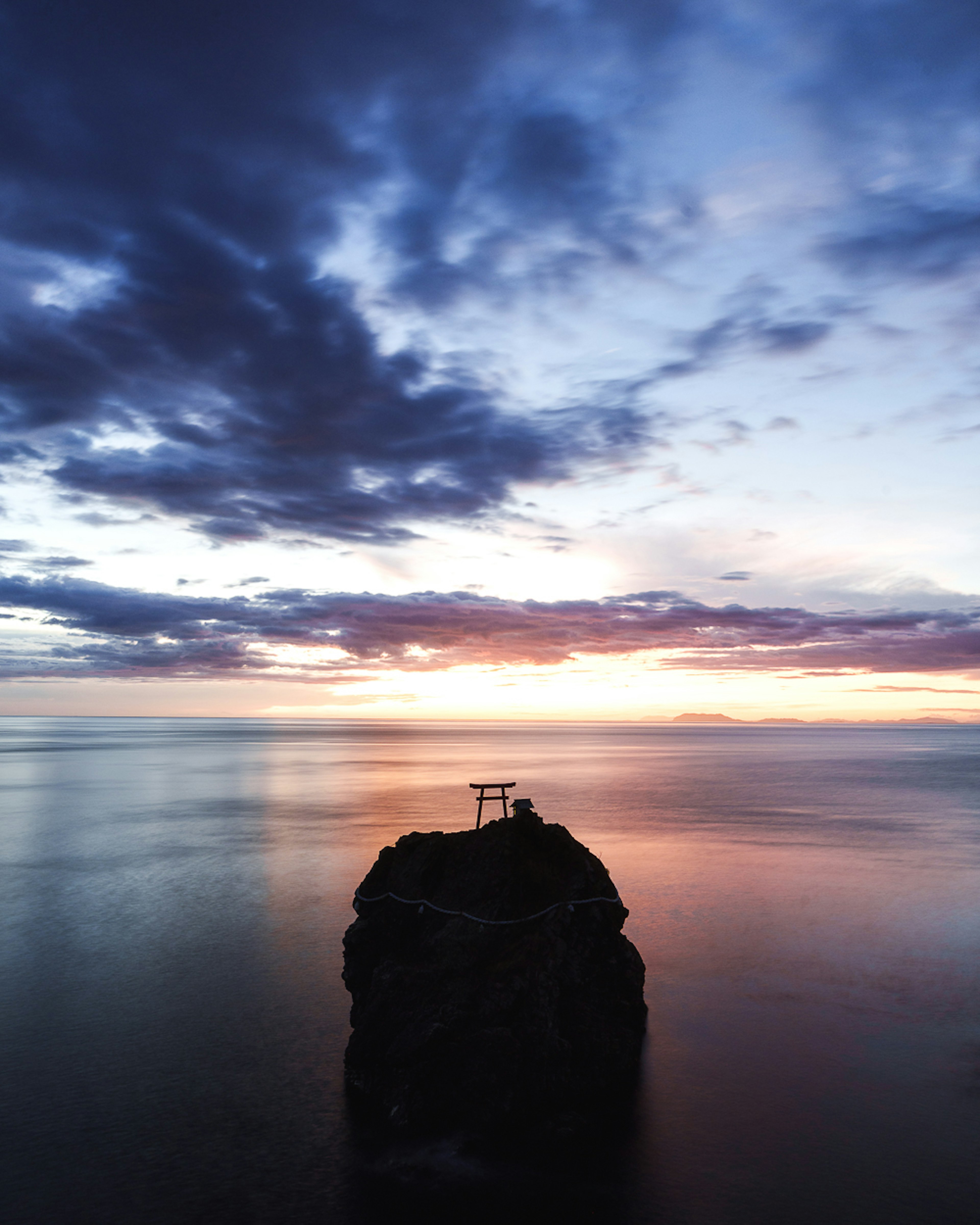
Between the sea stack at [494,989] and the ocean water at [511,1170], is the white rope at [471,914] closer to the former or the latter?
the sea stack at [494,989]

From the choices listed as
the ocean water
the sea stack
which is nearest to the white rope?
the sea stack

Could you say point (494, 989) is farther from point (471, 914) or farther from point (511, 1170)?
point (511, 1170)

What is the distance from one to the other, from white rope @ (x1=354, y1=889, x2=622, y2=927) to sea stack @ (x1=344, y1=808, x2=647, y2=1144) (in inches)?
1.4

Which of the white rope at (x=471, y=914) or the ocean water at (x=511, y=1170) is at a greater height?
the white rope at (x=471, y=914)

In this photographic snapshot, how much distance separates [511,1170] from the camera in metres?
13.0

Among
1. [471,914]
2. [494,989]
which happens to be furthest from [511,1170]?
[471,914]

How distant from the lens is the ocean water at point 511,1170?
496 inches

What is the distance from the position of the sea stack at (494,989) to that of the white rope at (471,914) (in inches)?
1.4

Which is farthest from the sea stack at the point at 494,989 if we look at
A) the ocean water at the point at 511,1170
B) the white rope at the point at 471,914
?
the ocean water at the point at 511,1170

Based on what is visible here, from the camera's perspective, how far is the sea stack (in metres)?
14.6

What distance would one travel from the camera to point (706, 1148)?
45.4ft

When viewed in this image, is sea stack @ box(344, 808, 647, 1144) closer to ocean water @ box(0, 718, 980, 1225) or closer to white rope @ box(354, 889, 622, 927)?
white rope @ box(354, 889, 622, 927)

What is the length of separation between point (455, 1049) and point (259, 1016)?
6.86 m

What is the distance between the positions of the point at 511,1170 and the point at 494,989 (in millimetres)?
3178
